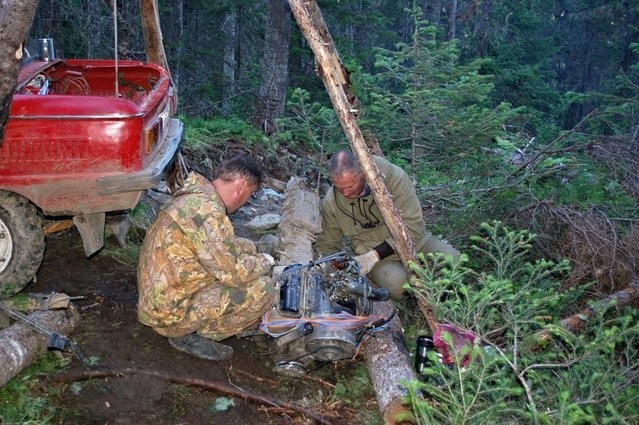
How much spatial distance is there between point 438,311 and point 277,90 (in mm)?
9014

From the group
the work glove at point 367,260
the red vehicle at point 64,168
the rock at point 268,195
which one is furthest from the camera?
the rock at point 268,195

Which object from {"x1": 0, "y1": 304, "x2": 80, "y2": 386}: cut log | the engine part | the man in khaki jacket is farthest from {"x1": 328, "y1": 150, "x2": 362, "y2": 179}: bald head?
{"x1": 0, "y1": 304, "x2": 80, "y2": 386}: cut log

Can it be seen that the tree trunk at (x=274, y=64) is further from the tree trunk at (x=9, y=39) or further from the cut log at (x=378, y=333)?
the tree trunk at (x=9, y=39)

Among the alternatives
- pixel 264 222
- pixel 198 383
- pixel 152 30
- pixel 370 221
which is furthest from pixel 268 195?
pixel 198 383

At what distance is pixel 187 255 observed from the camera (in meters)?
4.00

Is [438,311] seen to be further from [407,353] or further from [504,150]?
[504,150]

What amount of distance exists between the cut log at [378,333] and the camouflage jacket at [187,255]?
2.48 ft

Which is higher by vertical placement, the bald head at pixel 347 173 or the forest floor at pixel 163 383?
the bald head at pixel 347 173

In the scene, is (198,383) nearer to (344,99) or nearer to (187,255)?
(187,255)

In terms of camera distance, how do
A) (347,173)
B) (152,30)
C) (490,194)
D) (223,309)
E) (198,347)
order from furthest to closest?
(152,30), (490,194), (347,173), (198,347), (223,309)

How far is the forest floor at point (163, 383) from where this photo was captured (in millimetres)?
3617

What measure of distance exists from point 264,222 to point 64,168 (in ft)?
9.96

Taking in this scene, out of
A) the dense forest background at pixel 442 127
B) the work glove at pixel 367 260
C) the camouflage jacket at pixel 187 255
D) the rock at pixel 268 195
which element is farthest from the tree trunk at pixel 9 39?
the rock at pixel 268 195

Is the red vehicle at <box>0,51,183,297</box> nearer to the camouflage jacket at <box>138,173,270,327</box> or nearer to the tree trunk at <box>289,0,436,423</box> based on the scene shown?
the camouflage jacket at <box>138,173,270,327</box>
